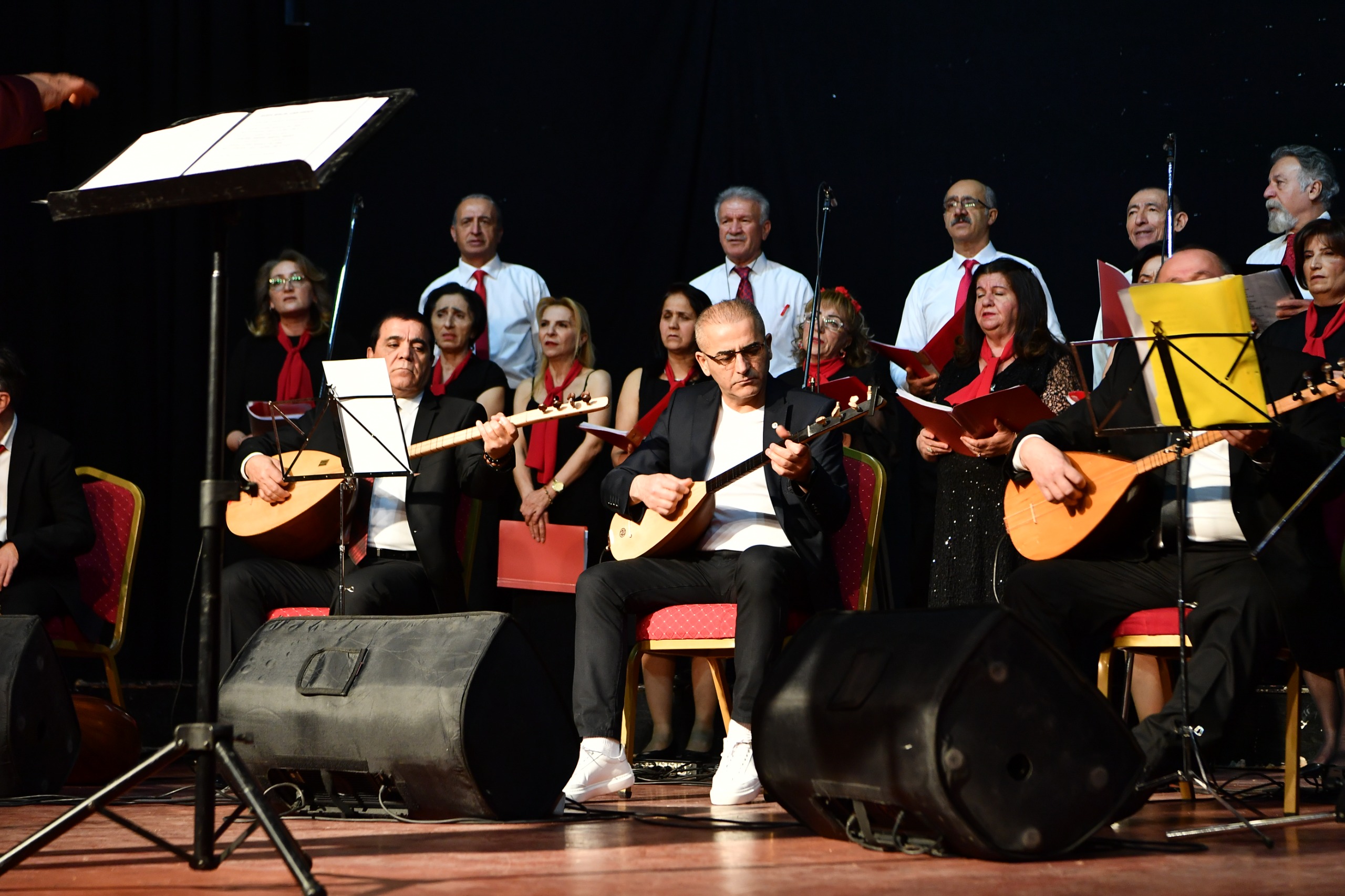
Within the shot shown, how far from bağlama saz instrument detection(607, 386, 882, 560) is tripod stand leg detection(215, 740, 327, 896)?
1.56 metres

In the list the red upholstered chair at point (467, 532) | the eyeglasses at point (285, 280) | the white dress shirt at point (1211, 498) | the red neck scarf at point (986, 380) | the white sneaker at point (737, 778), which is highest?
the eyeglasses at point (285, 280)

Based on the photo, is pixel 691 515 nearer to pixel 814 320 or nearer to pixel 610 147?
pixel 814 320

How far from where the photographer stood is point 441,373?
4.80 m

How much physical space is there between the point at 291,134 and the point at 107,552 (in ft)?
8.74

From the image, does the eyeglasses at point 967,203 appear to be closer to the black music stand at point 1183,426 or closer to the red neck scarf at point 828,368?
the red neck scarf at point 828,368

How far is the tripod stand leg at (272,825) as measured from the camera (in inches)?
69.1

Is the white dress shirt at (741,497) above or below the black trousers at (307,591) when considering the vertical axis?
above

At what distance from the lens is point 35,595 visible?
394 centimetres

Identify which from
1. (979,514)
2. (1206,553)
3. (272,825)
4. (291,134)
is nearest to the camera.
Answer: (272,825)

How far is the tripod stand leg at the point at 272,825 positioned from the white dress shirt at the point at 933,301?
3.34 metres

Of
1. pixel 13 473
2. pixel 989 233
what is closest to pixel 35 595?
pixel 13 473

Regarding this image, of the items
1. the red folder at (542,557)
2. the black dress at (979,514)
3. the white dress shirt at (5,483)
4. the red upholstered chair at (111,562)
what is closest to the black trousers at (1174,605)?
the black dress at (979,514)

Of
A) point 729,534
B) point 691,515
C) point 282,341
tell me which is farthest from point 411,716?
point 282,341

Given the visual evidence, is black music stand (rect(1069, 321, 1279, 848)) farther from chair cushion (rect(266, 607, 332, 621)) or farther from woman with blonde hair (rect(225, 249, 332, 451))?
woman with blonde hair (rect(225, 249, 332, 451))
